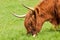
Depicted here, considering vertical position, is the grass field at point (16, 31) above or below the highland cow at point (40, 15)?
below

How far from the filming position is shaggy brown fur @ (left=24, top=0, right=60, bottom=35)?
33.5 feet

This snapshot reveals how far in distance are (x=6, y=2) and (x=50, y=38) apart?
11.8m

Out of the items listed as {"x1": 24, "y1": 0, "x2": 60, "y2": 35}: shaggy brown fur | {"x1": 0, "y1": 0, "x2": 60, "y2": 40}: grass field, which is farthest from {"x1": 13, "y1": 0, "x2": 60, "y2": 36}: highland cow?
{"x1": 0, "y1": 0, "x2": 60, "y2": 40}: grass field

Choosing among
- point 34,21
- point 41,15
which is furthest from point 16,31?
point 41,15

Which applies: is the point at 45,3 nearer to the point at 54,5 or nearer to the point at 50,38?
the point at 54,5

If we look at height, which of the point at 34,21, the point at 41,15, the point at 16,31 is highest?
the point at 41,15

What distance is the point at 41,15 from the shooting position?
10.3 m

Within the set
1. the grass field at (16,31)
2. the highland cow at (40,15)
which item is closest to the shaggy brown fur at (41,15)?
the highland cow at (40,15)

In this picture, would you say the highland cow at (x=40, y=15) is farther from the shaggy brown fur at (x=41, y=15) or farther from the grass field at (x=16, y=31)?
the grass field at (x=16, y=31)

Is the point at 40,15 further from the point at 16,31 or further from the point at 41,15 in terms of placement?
the point at 16,31

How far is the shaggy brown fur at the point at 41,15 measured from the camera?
402 inches

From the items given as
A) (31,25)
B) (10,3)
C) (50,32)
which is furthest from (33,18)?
(10,3)

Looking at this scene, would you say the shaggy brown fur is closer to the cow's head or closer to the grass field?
the cow's head

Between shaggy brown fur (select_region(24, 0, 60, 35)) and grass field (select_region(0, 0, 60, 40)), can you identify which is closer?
grass field (select_region(0, 0, 60, 40))
